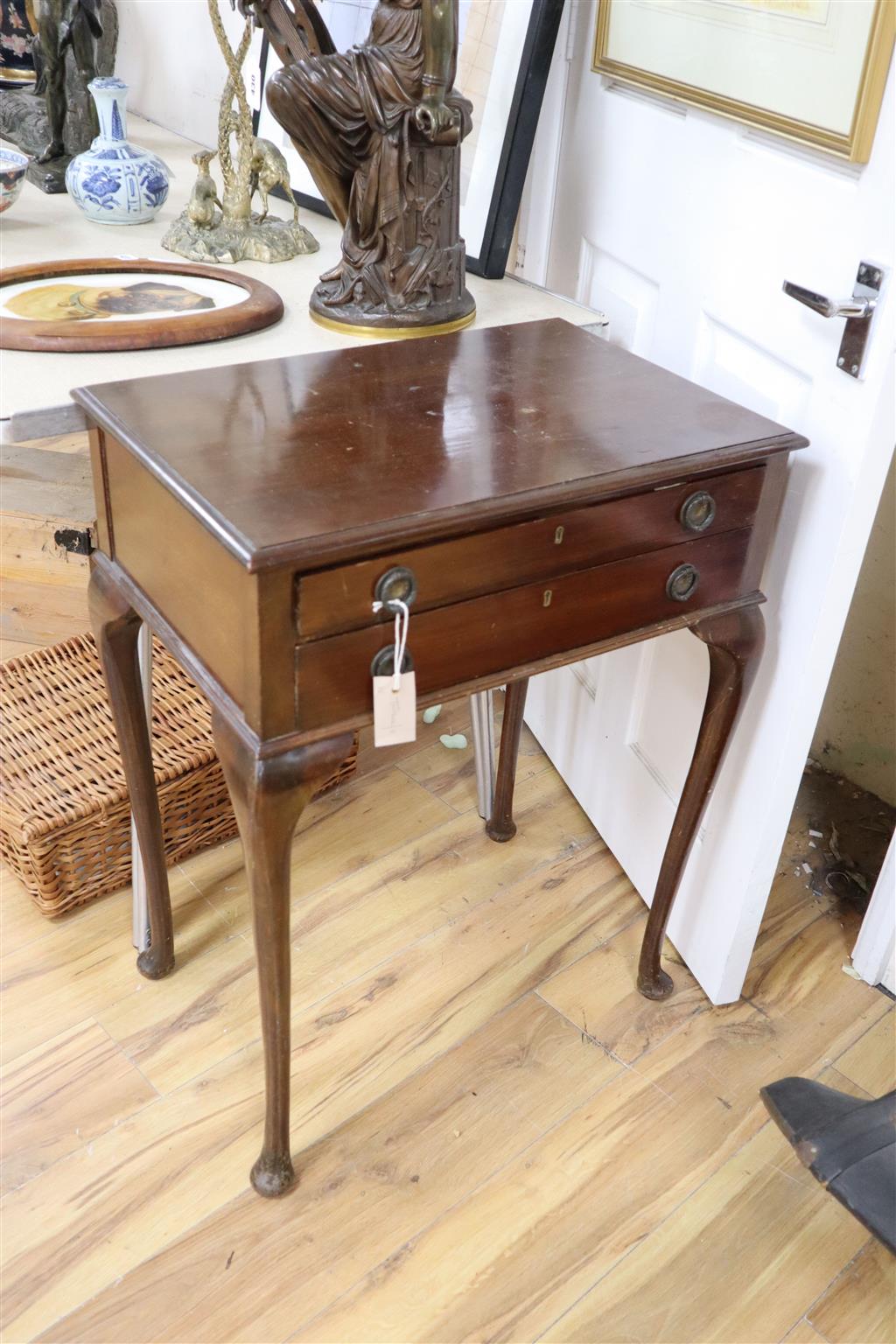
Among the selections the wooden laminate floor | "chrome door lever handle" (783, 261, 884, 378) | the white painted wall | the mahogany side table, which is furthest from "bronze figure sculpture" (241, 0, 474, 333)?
the white painted wall

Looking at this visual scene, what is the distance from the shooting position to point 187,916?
5.08 ft

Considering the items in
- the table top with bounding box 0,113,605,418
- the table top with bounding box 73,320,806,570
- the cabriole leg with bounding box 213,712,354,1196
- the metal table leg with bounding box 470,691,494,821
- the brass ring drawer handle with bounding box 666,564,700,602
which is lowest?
the metal table leg with bounding box 470,691,494,821

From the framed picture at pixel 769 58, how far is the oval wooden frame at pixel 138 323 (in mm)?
493

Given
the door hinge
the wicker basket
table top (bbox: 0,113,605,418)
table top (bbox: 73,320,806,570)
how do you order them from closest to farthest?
table top (bbox: 73,320,806,570), table top (bbox: 0,113,605,418), the wicker basket, the door hinge

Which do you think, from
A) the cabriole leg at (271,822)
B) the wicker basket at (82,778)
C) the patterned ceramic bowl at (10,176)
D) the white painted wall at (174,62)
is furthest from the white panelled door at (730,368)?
the white painted wall at (174,62)

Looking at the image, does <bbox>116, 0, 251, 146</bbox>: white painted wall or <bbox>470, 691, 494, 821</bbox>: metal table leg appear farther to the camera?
<bbox>116, 0, 251, 146</bbox>: white painted wall

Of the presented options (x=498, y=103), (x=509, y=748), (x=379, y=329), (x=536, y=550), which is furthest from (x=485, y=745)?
(x=498, y=103)

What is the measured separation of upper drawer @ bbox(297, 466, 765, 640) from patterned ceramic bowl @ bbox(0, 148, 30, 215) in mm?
926

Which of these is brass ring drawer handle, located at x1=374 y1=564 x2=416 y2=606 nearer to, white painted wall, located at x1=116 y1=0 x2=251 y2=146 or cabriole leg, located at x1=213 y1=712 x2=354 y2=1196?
cabriole leg, located at x1=213 y1=712 x2=354 y2=1196

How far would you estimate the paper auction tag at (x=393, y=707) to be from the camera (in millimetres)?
928

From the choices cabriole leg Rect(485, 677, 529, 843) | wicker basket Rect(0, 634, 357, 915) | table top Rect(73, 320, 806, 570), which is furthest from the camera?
cabriole leg Rect(485, 677, 529, 843)

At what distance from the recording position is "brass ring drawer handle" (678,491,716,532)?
3.41 feet

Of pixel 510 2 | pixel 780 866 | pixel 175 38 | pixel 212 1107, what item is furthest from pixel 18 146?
pixel 780 866

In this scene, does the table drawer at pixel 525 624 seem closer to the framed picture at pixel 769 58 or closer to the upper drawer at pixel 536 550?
the upper drawer at pixel 536 550
